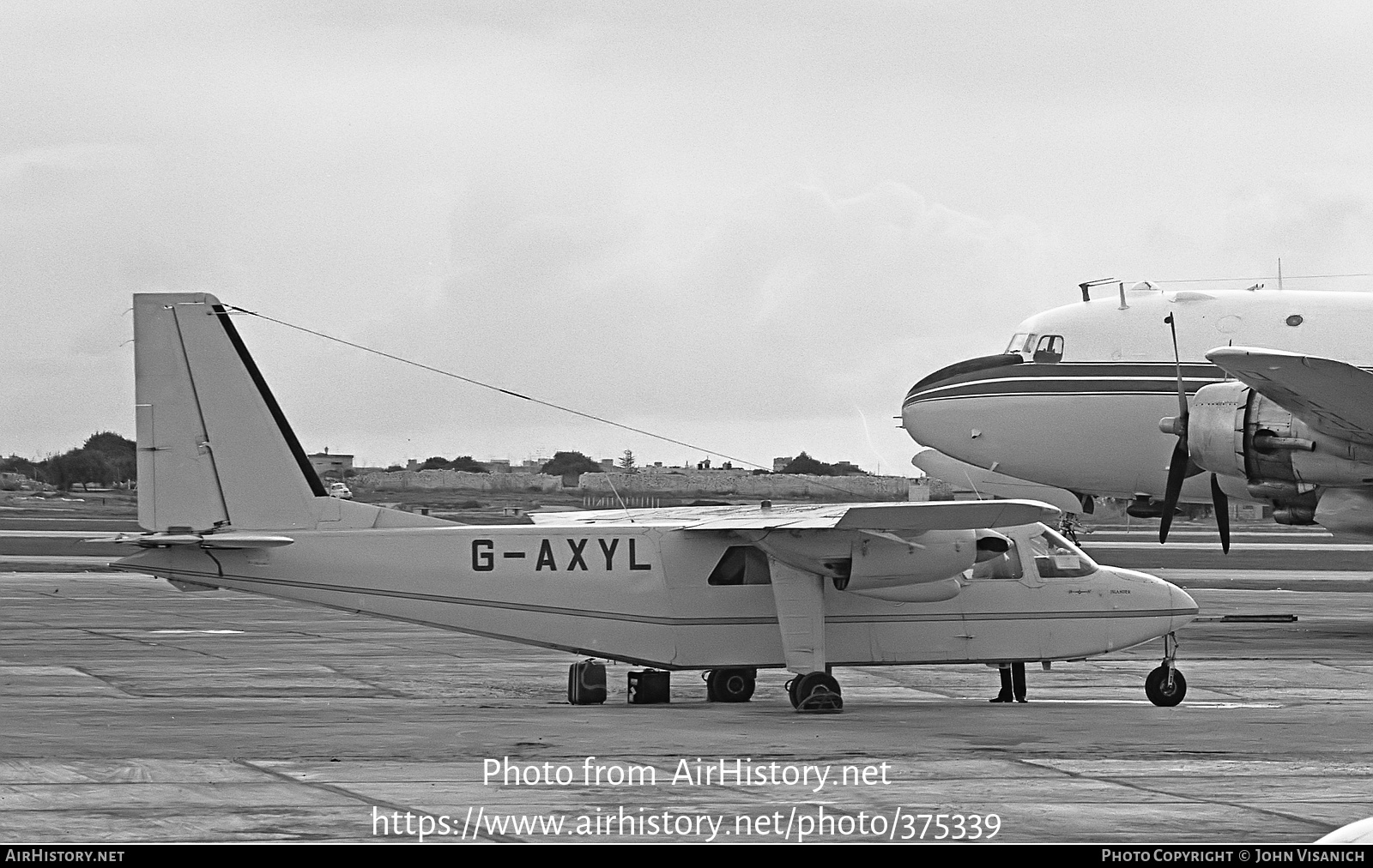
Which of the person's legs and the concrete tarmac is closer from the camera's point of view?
the concrete tarmac

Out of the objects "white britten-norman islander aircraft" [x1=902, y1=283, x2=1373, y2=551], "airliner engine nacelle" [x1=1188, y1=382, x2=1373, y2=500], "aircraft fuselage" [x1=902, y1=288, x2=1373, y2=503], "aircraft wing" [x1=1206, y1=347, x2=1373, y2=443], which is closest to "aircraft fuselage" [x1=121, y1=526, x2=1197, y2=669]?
"aircraft wing" [x1=1206, y1=347, x2=1373, y2=443]

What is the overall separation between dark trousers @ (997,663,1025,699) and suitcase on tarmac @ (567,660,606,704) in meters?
5.04

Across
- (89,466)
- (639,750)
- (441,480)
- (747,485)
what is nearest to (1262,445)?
(747,485)

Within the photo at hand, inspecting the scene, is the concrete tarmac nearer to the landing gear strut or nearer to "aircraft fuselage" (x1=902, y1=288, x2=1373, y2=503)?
the landing gear strut

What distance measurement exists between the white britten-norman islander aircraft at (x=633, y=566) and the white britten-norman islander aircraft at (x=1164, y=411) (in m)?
5.25

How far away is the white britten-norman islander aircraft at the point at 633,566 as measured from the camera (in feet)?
57.0

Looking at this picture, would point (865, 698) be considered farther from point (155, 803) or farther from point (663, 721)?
point (155, 803)

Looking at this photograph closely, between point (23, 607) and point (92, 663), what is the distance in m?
12.8

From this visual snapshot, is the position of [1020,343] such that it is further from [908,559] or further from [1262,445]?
[908,559]

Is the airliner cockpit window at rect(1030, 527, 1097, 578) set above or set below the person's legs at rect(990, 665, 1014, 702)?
above

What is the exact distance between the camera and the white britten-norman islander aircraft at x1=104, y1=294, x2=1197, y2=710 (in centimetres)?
1738

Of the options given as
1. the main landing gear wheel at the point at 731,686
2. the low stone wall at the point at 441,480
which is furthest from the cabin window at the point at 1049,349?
the main landing gear wheel at the point at 731,686
